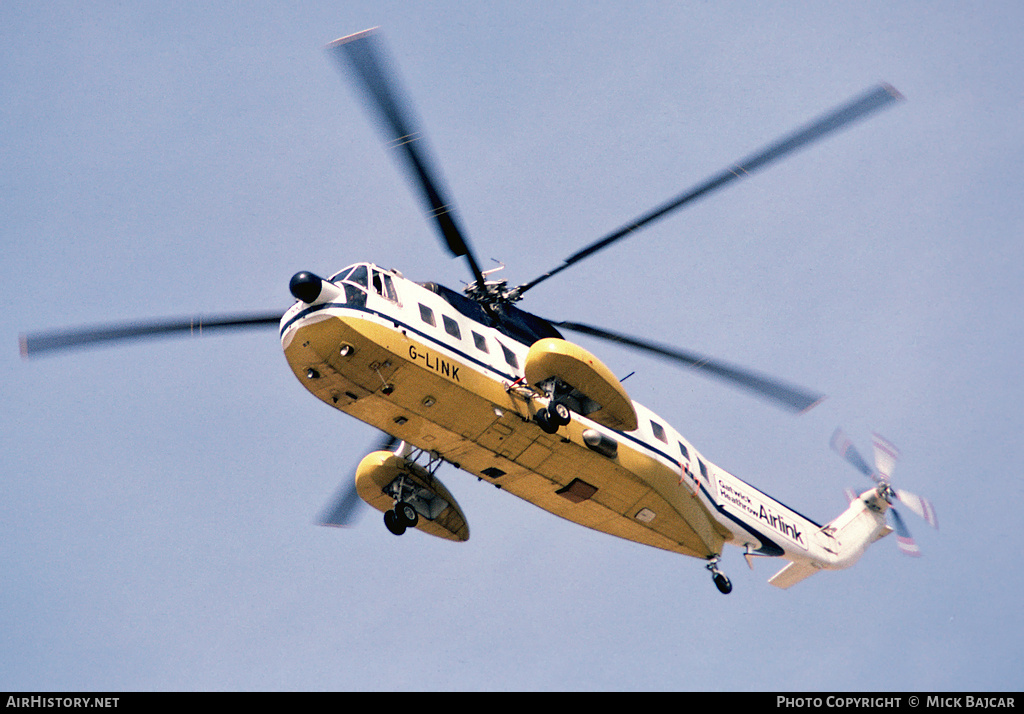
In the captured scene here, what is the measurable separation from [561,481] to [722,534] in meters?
5.53

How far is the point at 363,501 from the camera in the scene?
25.9m

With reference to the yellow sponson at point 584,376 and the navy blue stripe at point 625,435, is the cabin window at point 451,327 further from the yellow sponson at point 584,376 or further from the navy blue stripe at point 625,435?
the yellow sponson at point 584,376

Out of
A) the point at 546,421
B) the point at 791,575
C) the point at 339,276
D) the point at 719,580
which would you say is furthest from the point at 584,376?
the point at 791,575

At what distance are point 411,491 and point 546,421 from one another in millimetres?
4053

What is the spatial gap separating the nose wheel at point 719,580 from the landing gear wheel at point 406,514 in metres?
7.47

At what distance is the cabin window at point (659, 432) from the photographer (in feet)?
86.9

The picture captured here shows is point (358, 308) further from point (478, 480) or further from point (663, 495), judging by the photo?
point (663, 495)

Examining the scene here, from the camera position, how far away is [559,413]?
23.5 meters

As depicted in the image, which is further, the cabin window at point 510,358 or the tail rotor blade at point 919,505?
the tail rotor blade at point 919,505

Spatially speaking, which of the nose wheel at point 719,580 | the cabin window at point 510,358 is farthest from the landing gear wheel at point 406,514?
the nose wheel at point 719,580

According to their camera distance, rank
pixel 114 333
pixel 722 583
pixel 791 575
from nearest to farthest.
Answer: pixel 114 333
pixel 722 583
pixel 791 575

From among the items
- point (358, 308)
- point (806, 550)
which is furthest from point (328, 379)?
point (806, 550)

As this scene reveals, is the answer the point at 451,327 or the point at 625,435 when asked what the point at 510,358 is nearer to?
the point at 451,327
